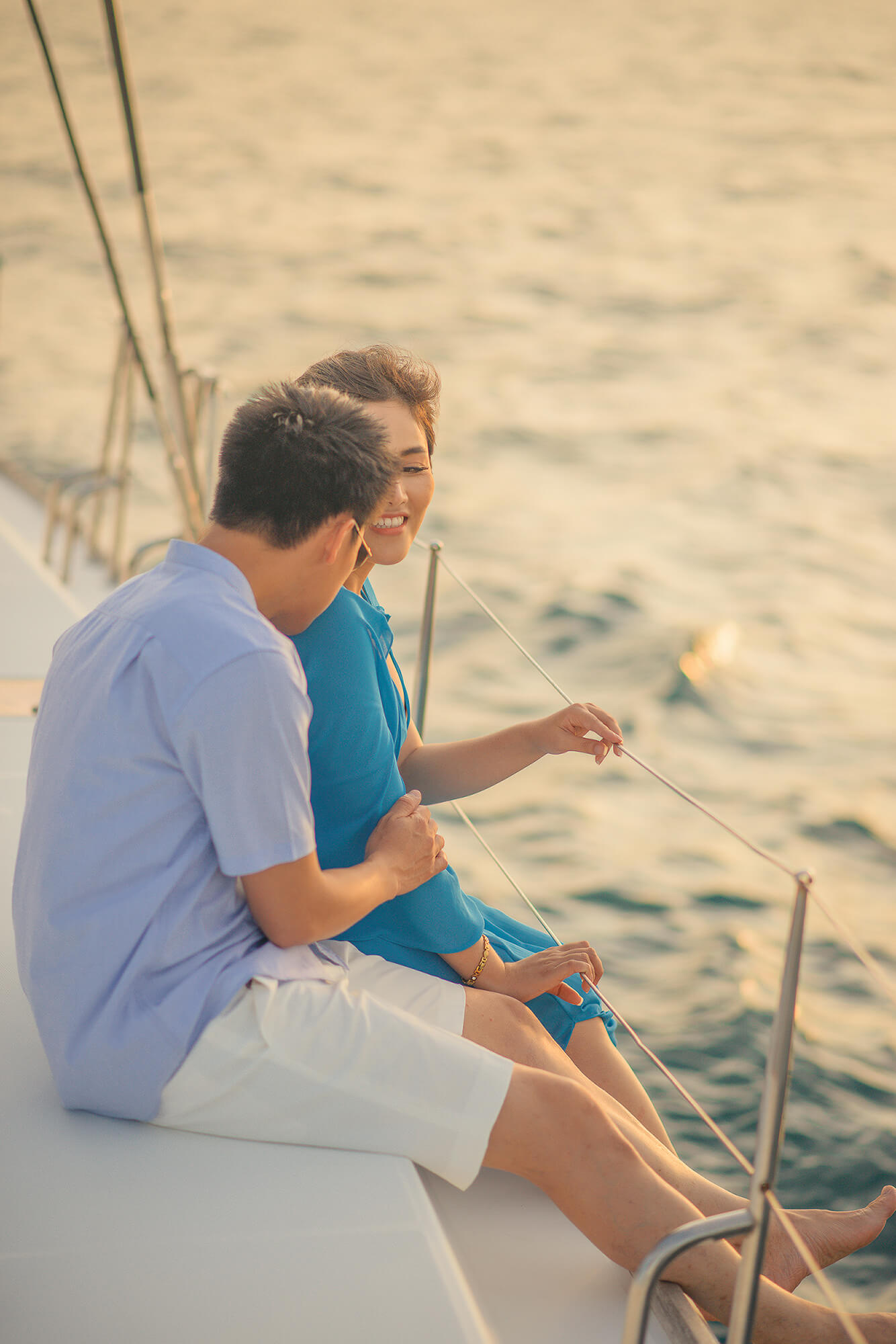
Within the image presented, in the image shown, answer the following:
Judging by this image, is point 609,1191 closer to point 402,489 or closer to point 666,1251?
point 666,1251

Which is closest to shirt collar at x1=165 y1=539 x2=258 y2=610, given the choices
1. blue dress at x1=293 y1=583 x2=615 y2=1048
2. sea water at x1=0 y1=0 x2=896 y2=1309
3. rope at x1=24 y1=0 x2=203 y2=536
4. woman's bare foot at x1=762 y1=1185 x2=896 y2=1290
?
blue dress at x1=293 y1=583 x2=615 y2=1048

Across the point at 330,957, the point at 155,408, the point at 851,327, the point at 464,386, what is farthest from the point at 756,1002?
the point at 851,327

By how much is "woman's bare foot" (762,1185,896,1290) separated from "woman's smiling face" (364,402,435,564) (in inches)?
32.6

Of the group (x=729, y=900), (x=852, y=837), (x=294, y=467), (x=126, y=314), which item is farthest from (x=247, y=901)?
(x=852, y=837)

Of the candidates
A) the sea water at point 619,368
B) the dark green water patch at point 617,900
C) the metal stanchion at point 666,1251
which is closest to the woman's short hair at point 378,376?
the metal stanchion at point 666,1251

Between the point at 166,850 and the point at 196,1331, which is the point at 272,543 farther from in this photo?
the point at 196,1331

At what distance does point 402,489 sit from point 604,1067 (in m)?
0.69

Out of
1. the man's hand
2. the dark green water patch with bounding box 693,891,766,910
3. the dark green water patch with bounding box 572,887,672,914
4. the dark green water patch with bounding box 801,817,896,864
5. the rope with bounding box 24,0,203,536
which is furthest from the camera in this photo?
the dark green water patch with bounding box 801,817,896,864

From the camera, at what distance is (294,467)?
1.11 metres

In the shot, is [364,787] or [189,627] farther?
[364,787]

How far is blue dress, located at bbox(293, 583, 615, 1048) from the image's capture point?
4.23 ft

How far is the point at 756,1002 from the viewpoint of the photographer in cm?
384

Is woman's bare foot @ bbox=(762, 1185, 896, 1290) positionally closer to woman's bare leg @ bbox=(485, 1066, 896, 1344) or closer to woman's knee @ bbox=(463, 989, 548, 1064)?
woman's bare leg @ bbox=(485, 1066, 896, 1344)

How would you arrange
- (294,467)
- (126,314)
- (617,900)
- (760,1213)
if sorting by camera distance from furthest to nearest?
(617,900)
(126,314)
(294,467)
(760,1213)
